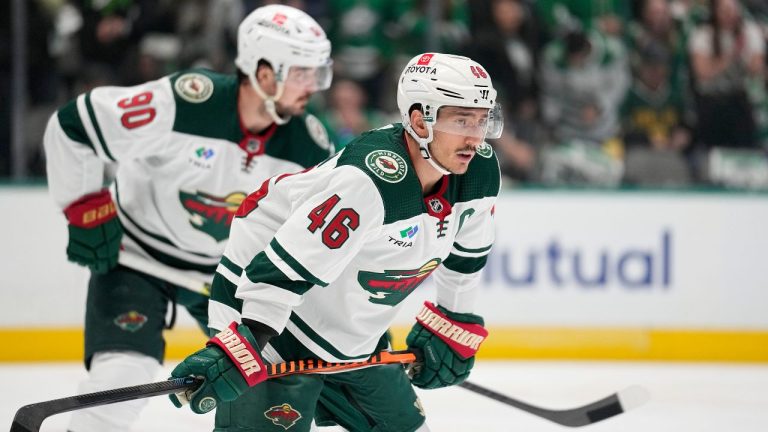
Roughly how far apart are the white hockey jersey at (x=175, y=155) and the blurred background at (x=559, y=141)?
6.34ft

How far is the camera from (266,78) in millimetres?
3361

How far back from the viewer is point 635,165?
6090 millimetres

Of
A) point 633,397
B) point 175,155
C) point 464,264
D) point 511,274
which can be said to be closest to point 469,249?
point 464,264

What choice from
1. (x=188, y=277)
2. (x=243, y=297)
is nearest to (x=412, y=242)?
(x=243, y=297)

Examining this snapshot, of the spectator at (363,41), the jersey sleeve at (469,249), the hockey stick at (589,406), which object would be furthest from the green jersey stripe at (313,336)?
the spectator at (363,41)

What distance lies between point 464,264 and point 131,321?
1.02 m

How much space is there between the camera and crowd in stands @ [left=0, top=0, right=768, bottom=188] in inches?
226

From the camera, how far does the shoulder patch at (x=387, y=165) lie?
235cm

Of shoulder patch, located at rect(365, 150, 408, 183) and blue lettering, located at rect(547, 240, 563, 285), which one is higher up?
shoulder patch, located at rect(365, 150, 408, 183)

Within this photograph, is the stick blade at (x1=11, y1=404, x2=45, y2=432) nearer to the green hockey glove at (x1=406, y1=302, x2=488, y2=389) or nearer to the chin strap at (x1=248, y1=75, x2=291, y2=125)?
the green hockey glove at (x1=406, y1=302, x2=488, y2=389)

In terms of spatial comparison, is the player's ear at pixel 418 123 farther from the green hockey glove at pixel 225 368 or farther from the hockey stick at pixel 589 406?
the hockey stick at pixel 589 406

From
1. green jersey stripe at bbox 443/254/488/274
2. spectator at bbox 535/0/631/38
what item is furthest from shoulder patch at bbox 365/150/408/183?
spectator at bbox 535/0/631/38

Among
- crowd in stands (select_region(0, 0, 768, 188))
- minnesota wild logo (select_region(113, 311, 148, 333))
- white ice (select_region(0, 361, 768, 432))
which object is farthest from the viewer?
crowd in stands (select_region(0, 0, 768, 188))

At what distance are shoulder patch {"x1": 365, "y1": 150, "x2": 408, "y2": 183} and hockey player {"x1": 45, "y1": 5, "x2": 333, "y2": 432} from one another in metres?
0.94
